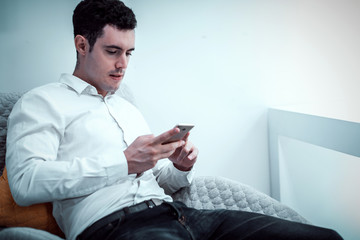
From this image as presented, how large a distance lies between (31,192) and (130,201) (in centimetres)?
26

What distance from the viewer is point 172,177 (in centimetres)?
102

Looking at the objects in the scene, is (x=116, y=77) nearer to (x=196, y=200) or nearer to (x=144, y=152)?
(x=144, y=152)

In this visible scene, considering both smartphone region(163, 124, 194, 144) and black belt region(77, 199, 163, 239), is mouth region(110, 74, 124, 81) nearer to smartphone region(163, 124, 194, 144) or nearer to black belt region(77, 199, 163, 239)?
smartphone region(163, 124, 194, 144)

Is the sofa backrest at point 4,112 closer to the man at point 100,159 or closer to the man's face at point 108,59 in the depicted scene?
the man at point 100,159

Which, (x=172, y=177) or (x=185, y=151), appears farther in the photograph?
(x=172, y=177)

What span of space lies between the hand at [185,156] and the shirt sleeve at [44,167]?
25 cm

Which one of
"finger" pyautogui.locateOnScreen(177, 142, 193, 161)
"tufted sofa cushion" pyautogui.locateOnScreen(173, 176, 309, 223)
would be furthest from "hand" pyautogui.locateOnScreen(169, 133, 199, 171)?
"tufted sofa cushion" pyautogui.locateOnScreen(173, 176, 309, 223)

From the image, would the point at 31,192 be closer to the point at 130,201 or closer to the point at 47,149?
the point at 47,149

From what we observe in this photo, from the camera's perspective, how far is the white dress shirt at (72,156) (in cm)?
68

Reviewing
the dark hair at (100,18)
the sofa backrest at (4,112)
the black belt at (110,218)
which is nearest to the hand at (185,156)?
the black belt at (110,218)

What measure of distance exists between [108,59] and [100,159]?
14.7 inches

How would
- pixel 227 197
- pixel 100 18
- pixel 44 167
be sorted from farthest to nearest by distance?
1. pixel 227 197
2. pixel 100 18
3. pixel 44 167

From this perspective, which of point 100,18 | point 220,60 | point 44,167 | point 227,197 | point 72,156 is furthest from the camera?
point 220,60

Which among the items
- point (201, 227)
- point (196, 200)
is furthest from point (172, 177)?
point (201, 227)
